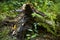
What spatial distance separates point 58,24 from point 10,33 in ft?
3.61

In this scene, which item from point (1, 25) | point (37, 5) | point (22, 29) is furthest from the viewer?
point (37, 5)

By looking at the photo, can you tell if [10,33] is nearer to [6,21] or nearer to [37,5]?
[6,21]

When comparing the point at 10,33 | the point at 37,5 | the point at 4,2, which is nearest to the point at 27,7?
the point at 10,33

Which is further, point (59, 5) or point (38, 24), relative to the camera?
point (59, 5)

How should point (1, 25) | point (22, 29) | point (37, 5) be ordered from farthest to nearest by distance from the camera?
point (37, 5) < point (1, 25) < point (22, 29)

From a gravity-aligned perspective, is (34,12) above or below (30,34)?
above

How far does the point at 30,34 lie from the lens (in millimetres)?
3689

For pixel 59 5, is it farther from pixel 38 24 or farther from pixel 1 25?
pixel 1 25

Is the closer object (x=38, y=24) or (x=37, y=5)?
(x=38, y=24)

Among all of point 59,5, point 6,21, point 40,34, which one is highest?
point 59,5

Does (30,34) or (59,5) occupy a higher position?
(59,5)

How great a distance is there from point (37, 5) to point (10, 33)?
4.93 ft

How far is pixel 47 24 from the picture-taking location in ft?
12.3

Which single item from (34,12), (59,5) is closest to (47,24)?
(34,12)
